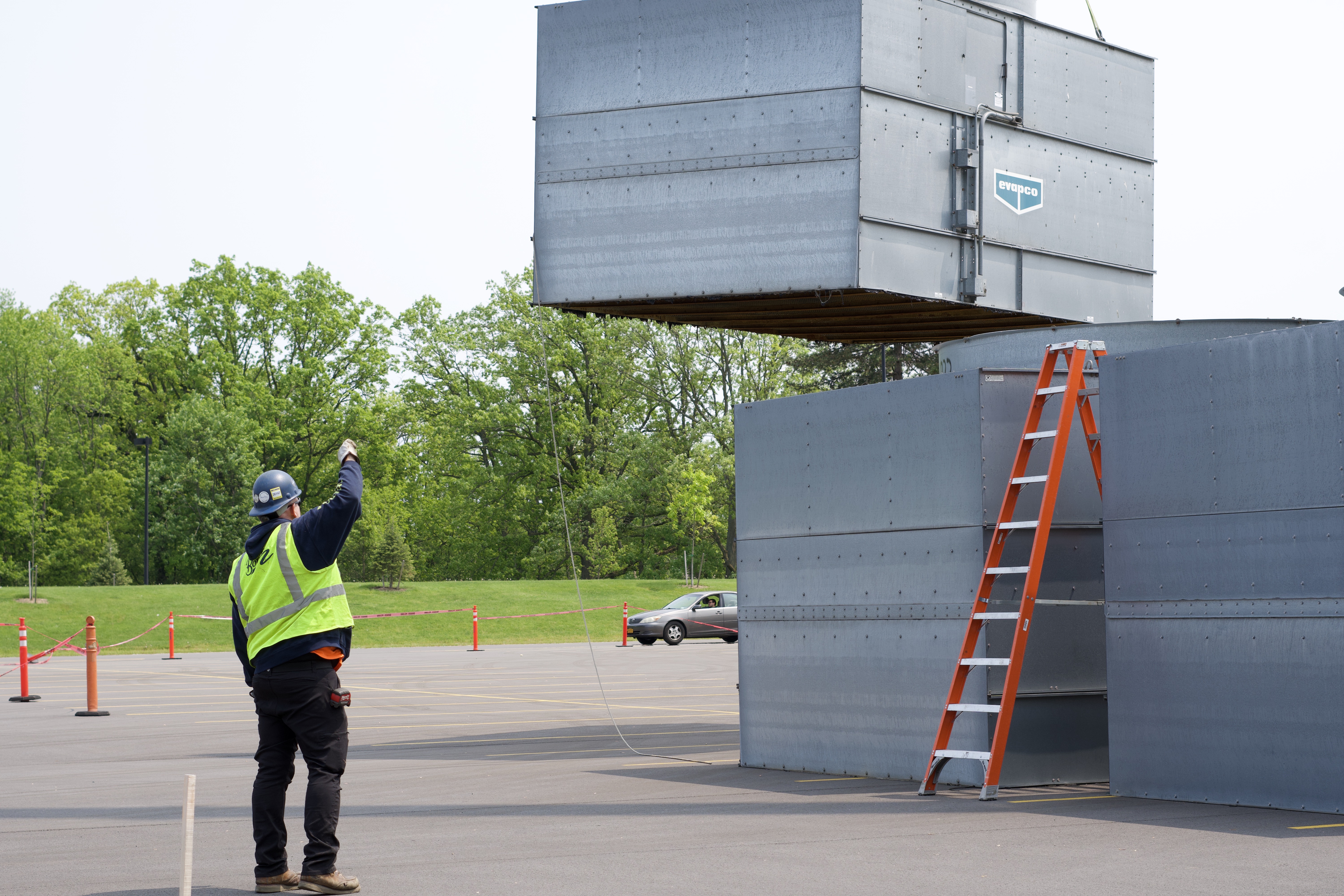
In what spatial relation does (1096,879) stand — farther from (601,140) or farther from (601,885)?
(601,140)

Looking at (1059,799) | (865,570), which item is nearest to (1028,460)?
(865,570)

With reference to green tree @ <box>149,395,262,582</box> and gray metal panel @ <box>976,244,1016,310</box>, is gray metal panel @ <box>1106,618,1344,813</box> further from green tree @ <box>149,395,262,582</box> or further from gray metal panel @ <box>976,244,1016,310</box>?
green tree @ <box>149,395,262,582</box>

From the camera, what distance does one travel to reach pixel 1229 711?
10.5 metres

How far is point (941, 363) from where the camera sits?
1390cm

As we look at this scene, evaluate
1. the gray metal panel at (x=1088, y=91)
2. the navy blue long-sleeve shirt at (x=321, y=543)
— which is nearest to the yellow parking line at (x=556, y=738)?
the gray metal panel at (x=1088, y=91)

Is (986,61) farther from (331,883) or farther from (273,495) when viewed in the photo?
(331,883)

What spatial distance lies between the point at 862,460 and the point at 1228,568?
325 centimetres

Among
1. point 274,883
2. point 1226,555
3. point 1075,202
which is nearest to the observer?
point 274,883

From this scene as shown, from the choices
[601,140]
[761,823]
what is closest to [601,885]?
[761,823]

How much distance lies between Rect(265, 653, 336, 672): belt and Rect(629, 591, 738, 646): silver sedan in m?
33.6

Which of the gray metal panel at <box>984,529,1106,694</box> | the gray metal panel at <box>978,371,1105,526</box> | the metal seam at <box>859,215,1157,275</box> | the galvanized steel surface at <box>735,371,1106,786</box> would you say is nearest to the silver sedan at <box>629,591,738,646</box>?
the metal seam at <box>859,215,1157,275</box>

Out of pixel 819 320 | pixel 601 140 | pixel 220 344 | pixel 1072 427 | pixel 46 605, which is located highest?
pixel 220 344

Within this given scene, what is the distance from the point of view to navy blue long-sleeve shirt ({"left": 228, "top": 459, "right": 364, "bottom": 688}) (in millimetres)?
8070

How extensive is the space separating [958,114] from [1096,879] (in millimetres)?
8319
